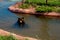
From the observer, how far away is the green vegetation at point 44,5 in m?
37.2

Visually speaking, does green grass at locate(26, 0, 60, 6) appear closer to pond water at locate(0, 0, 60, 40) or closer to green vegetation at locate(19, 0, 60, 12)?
green vegetation at locate(19, 0, 60, 12)

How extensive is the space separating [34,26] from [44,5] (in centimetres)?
1256

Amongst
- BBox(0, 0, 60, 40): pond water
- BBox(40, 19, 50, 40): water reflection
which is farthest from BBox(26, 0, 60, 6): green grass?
BBox(40, 19, 50, 40): water reflection

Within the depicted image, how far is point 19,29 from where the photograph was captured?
1098 inches

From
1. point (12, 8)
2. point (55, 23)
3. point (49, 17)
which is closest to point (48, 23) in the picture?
point (55, 23)

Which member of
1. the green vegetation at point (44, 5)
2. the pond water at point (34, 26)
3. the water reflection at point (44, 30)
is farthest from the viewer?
the green vegetation at point (44, 5)

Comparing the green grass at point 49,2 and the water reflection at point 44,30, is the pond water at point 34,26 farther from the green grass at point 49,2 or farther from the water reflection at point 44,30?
the green grass at point 49,2

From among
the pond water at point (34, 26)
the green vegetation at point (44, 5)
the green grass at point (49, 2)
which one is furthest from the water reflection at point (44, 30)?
the green grass at point (49, 2)

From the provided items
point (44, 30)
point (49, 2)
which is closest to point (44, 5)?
point (49, 2)

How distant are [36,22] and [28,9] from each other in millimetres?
7078

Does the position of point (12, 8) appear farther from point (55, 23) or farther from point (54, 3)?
point (55, 23)

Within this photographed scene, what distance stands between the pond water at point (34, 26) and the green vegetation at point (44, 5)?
280 centimetres

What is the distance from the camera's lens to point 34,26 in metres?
29.4

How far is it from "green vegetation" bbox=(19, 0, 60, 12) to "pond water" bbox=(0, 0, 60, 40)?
2798 millimetres
